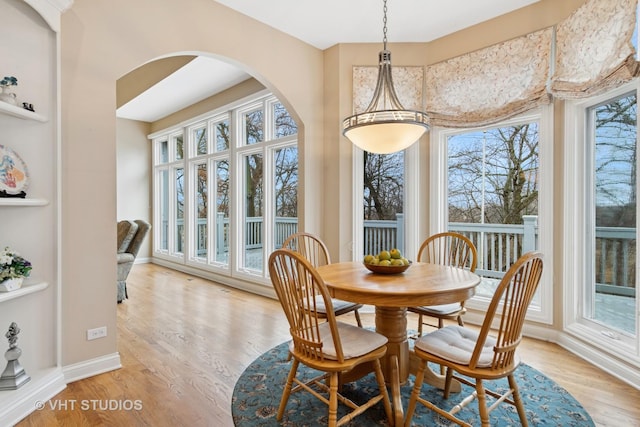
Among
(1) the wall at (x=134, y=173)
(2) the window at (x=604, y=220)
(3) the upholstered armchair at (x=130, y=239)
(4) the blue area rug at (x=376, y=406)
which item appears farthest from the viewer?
(1) the wall at (x=134, y=173)

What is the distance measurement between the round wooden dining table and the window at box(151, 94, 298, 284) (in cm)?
259

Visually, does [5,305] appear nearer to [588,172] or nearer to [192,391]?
[192,391]

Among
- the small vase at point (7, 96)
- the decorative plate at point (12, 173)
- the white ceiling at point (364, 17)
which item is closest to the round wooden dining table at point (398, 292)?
the decorative plate at point (12, 173)

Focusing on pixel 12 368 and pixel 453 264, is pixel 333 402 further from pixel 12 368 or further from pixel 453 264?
pixel 12 368

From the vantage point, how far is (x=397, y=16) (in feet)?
11.0

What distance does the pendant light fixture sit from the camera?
2.20m

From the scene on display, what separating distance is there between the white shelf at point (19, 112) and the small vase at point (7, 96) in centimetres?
7

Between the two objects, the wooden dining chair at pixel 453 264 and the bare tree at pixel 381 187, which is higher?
the bare tree at pixel 381 187

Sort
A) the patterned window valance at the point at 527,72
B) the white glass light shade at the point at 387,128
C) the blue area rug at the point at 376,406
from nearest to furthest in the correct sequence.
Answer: the blue area rug at the point at 376,406 < the white glass light shade at the point at 387,128 < the patterned window valance at the point at 527,72

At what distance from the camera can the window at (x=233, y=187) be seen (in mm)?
4883

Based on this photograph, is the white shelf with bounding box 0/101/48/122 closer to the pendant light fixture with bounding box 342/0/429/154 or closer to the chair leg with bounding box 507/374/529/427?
the pendant light fixture with bounding box 342/0/429/154

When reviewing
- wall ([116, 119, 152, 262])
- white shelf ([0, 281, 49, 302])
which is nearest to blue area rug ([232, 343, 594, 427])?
white shelf ([0, 281, 49, 302])

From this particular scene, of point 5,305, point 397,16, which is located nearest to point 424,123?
point 397,16

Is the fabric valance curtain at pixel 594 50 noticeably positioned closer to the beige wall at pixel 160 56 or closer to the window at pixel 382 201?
the beige wall at pixel 160 56
